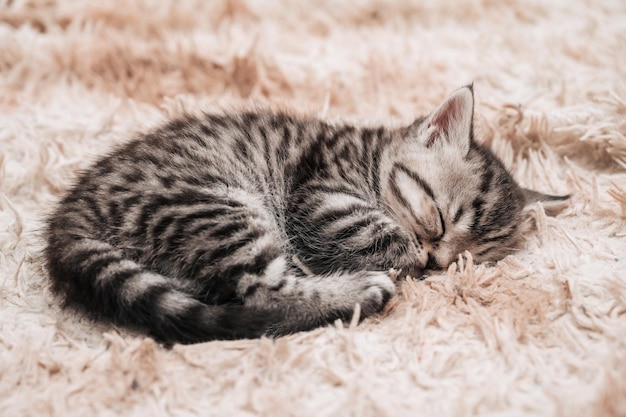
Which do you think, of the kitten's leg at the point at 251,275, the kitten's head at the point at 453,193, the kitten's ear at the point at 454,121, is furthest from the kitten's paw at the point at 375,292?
the kitten's ear at the point at 454,121

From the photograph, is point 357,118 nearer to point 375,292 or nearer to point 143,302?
point 375,292

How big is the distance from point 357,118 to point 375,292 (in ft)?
3.25

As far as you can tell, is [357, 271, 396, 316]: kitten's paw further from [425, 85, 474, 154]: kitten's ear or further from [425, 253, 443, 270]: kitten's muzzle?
[425, 85, 474, 154]: kitten's ear

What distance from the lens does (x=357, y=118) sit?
238cm

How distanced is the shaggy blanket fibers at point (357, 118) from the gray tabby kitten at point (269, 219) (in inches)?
3.8

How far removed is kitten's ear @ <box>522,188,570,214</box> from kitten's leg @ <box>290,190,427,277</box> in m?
0.41

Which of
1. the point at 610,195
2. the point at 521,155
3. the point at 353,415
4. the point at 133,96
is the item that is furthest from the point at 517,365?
the point at 133,96

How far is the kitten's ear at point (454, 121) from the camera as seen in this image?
183cm

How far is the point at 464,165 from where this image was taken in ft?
6.12

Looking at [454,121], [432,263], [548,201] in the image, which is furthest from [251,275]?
[548,201]

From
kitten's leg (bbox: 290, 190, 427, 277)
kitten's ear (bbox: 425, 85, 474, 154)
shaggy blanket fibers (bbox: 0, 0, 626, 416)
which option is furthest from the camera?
kitten's ear (bbox: 425, 85, 474, 154)

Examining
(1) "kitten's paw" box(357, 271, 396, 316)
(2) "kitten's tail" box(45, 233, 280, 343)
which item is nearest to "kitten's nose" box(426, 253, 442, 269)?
(1) "kitten's paw" box(357, 271, 396, 316)

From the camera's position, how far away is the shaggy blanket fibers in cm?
125

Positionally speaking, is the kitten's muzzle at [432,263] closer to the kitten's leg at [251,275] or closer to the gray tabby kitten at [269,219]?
the gray tabby kitten at [269,219]
